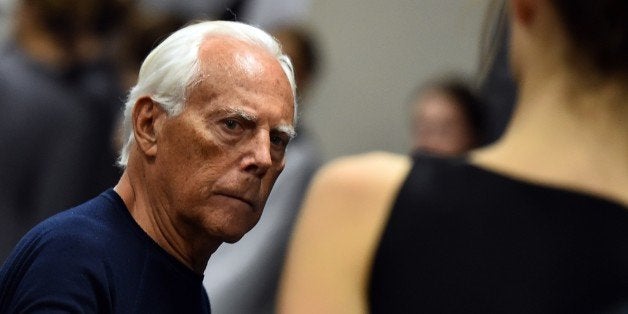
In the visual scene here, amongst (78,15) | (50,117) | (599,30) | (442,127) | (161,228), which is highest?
(599,30)

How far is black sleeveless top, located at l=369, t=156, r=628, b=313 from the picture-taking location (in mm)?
1467

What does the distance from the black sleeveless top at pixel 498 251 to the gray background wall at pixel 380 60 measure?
14.3 ft

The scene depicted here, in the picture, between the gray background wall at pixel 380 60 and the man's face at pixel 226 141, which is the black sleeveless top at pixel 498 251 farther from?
the gray background wall at pixel 380 60

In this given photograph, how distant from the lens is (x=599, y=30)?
1.51 m

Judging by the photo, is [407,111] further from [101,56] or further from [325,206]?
[325,206]

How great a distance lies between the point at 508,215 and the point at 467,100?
2.88m

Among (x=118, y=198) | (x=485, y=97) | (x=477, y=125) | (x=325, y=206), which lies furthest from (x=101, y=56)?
(x=325, y=206)

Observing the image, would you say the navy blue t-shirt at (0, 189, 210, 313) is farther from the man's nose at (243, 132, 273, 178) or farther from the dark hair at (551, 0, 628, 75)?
the dark hair at (551, 0, 628, 75)

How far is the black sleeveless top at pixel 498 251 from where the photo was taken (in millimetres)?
1467

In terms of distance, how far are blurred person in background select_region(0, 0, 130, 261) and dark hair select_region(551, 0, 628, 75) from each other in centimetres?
248

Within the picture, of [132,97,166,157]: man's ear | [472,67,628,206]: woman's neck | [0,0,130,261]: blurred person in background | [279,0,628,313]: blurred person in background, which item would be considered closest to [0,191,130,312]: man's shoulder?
[132,97,166,157]: man's ear

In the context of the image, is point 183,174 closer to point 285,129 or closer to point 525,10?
point 285,129

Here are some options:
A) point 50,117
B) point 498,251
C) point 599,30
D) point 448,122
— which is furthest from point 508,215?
point 448,122

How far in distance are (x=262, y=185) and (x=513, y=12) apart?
357 mm
